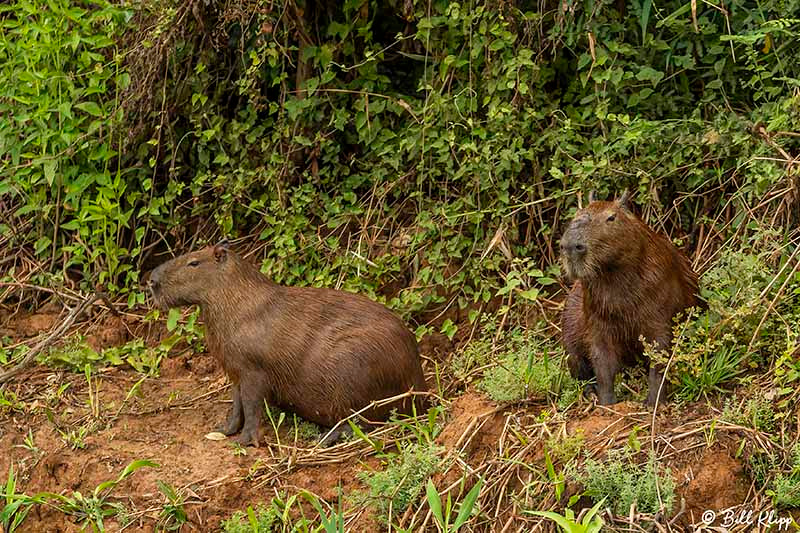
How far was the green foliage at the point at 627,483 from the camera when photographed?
4.30 meters

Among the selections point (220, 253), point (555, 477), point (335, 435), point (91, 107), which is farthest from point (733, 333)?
point (91, 107)

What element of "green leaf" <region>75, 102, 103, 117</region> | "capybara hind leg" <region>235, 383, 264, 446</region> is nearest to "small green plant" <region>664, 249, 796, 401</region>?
"capybara hind leg" <region>235, 383, 264, 446</region>

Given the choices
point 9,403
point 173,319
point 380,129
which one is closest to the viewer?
point 9,403

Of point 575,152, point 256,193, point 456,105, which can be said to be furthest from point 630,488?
point 256,193

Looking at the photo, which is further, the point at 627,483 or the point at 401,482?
the point at 401,482

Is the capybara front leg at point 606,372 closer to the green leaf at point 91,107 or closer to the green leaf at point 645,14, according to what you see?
the green leaf at point 645,14

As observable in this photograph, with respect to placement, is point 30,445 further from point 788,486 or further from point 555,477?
point 788,486

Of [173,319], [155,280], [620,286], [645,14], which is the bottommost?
[173,319]

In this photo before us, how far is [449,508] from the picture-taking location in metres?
4.42

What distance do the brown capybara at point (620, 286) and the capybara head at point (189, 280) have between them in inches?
66.2

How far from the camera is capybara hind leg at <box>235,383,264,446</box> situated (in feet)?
17.9

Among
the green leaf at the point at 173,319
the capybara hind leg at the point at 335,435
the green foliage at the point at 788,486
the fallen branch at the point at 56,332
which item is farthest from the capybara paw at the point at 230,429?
the green foliage at the point at 788,486

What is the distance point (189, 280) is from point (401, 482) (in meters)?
1.55

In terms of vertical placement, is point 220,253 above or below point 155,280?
above
